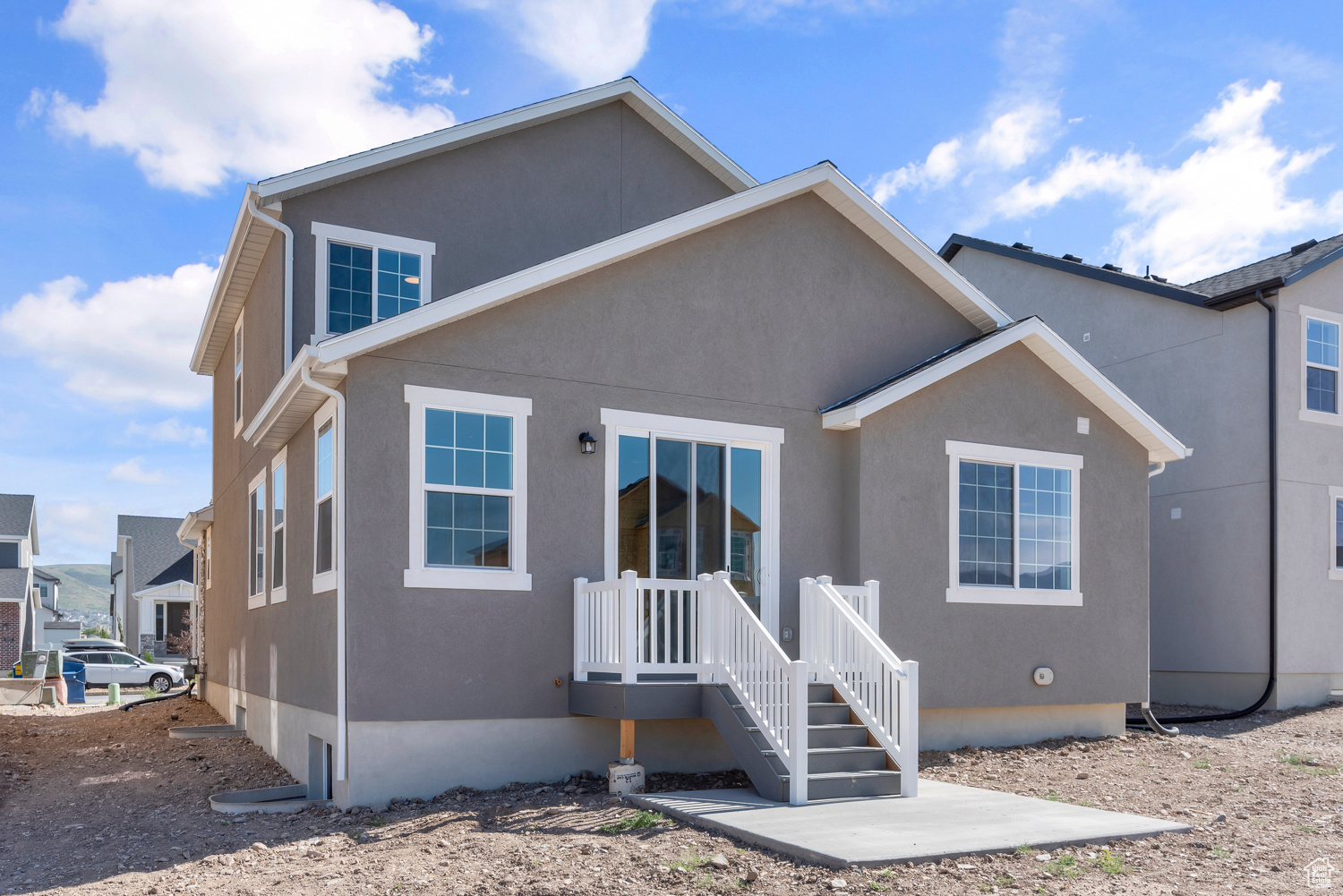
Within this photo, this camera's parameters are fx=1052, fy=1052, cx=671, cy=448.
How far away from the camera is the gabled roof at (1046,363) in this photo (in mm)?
10508

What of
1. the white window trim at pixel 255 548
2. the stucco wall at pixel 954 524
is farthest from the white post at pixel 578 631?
the white window trim at pixel 255 548

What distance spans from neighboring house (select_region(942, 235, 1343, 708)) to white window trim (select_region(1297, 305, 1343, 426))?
23 mm

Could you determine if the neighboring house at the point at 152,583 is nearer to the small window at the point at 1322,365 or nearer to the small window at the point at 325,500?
the small window at the point at 325,500

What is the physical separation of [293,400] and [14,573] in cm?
3227

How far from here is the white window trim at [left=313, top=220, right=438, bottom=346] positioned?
1146cm

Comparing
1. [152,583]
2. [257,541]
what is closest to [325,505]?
[257,541]

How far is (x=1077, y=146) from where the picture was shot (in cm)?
1380

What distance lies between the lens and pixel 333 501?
8.96 m

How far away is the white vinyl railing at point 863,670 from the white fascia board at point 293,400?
4.54 meters

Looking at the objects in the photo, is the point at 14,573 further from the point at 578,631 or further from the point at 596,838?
the point at 596,838

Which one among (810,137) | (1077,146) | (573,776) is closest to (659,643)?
(573,776)

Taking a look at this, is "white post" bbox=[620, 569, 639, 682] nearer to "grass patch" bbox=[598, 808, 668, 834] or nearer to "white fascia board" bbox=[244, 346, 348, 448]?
"grass patch" bbox=[598, 808, 668, 834]

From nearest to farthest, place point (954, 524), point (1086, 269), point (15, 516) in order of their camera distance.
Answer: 1. point (954, 524)
2. point (1086, 269)
3. point (15, 516)

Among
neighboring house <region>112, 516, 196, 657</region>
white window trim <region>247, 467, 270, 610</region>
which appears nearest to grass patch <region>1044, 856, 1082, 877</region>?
white window trim <region>247, 467, 270, 610</region>
